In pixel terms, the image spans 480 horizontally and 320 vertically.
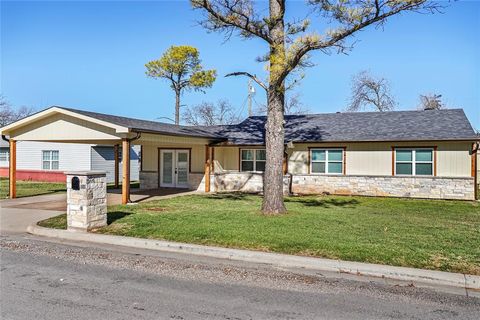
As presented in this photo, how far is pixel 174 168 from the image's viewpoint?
2261 centimetres

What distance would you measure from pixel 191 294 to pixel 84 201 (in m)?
4.98

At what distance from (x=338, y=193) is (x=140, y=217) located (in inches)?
447

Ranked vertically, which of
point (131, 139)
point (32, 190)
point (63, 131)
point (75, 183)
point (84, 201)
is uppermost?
point (63, 131)

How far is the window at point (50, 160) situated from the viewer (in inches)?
1146

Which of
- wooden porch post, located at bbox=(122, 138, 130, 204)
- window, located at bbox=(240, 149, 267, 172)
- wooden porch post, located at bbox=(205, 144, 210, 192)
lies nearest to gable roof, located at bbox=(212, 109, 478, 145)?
window, located at bbox=(240, 149, 267, 172)

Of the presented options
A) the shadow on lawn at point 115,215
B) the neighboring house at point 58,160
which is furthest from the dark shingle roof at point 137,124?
the neighboring house at point 58,160

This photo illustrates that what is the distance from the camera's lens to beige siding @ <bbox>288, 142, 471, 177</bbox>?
17.8m

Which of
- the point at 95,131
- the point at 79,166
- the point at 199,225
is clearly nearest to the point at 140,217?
the point at 199,225

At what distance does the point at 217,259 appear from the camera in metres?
7.38

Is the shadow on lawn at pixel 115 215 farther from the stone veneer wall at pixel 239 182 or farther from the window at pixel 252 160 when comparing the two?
the window at pixel 252 160

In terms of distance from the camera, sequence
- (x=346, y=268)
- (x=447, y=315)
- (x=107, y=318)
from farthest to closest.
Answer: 1. (x=346, y=268)
2. (x=447, y=315)
3. (x=107, y=318)

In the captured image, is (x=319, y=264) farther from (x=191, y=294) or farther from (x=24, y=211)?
(x=24, y=211)

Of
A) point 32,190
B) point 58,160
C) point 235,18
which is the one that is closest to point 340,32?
point 235,18

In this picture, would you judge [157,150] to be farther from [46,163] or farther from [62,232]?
[62,232]
